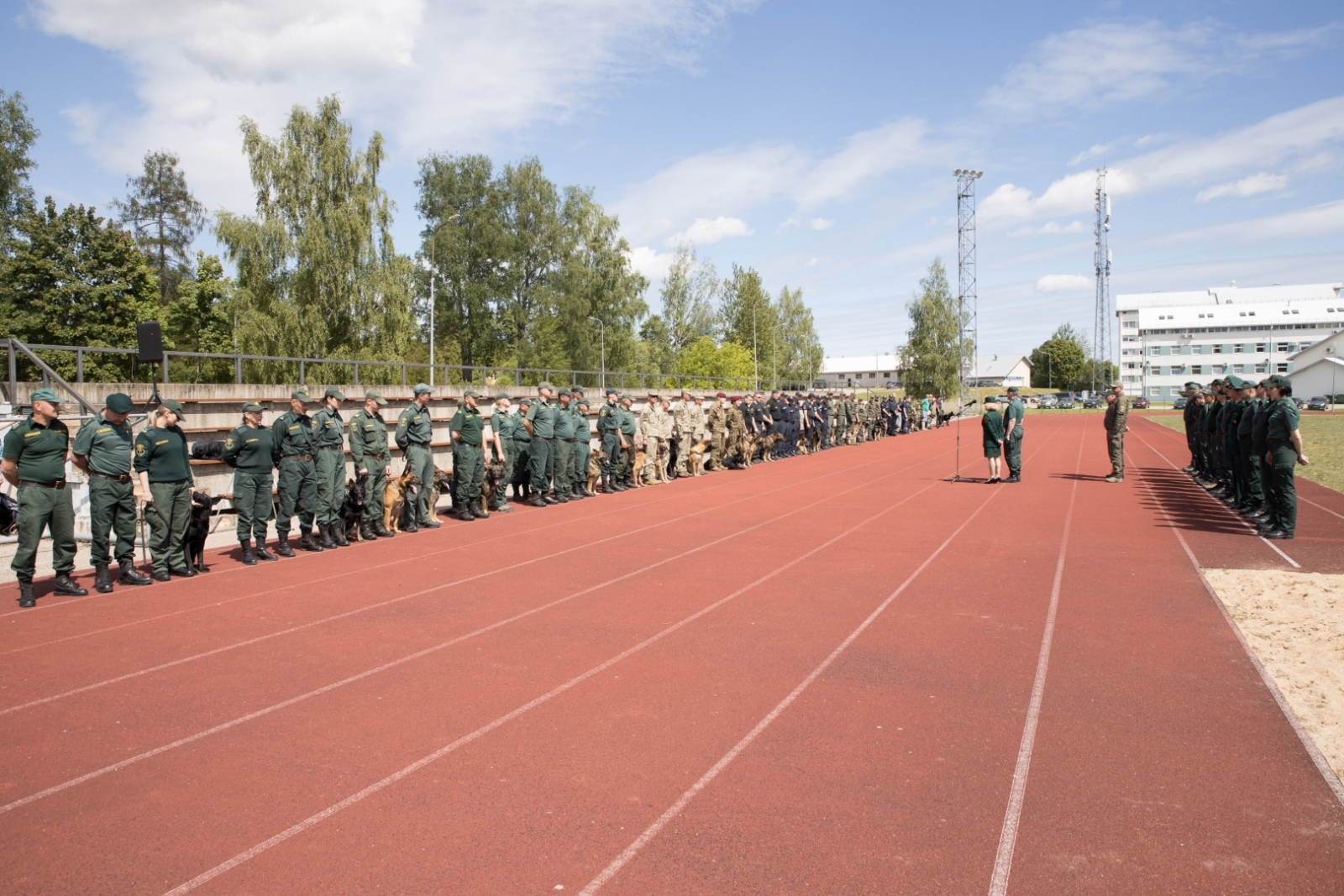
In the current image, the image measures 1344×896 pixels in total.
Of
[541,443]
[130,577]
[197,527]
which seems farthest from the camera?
[541,443]

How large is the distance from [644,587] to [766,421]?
14.6m

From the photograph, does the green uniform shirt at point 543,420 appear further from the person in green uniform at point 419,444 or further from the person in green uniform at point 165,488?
the person in green uniform at point 165,488

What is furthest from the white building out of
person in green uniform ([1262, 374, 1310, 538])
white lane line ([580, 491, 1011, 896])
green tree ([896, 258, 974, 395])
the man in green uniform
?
white lane line ([580, 491, 1011, 896])

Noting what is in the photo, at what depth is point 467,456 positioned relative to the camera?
1248 cm

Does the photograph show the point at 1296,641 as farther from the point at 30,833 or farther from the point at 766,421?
the point at 766,421

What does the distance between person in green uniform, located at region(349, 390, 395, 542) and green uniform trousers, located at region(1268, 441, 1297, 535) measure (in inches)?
432

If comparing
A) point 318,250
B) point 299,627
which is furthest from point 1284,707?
point 318,250

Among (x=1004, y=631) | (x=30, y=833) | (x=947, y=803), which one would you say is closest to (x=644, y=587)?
(x=1004, y=631)

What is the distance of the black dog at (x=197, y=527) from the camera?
889cm

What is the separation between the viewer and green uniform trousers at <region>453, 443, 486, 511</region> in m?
12.5

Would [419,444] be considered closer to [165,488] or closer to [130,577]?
[165,488]

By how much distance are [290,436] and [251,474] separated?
25.5 inches

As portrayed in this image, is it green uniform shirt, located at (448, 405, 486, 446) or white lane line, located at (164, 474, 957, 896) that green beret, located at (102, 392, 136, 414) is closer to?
green uniform shirt, located at (448, 405, 486, 446)

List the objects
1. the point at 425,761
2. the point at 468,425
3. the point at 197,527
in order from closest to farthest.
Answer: the point at 425,761
the point at 197,527
the point at 468,425
